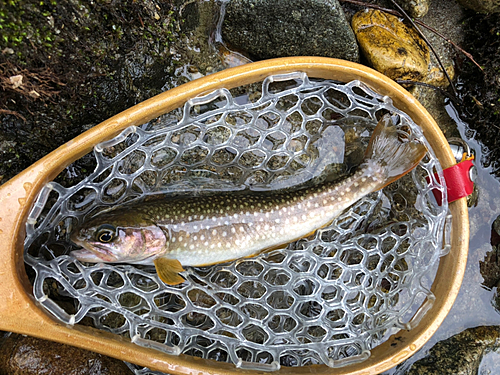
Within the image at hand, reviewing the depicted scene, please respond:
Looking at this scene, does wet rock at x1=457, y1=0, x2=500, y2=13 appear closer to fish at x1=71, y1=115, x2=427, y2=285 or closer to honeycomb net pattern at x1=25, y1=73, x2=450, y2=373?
honeycomb net pattern at x1=25, y1=73, x2=450, y2=373

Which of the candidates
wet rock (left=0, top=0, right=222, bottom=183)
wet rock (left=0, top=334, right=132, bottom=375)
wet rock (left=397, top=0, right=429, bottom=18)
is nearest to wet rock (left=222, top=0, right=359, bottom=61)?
wet rock (left=0, top=0, right=222, bottom=183)

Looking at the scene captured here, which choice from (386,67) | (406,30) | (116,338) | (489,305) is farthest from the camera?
(489,305)

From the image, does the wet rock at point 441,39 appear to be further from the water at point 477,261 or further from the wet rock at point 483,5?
the water at point 477,261

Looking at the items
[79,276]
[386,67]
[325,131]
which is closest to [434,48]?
[386,67]

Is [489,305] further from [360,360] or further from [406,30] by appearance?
[406,30]

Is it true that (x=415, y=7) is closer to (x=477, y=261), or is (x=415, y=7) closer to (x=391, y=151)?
(x=391, y=151)
